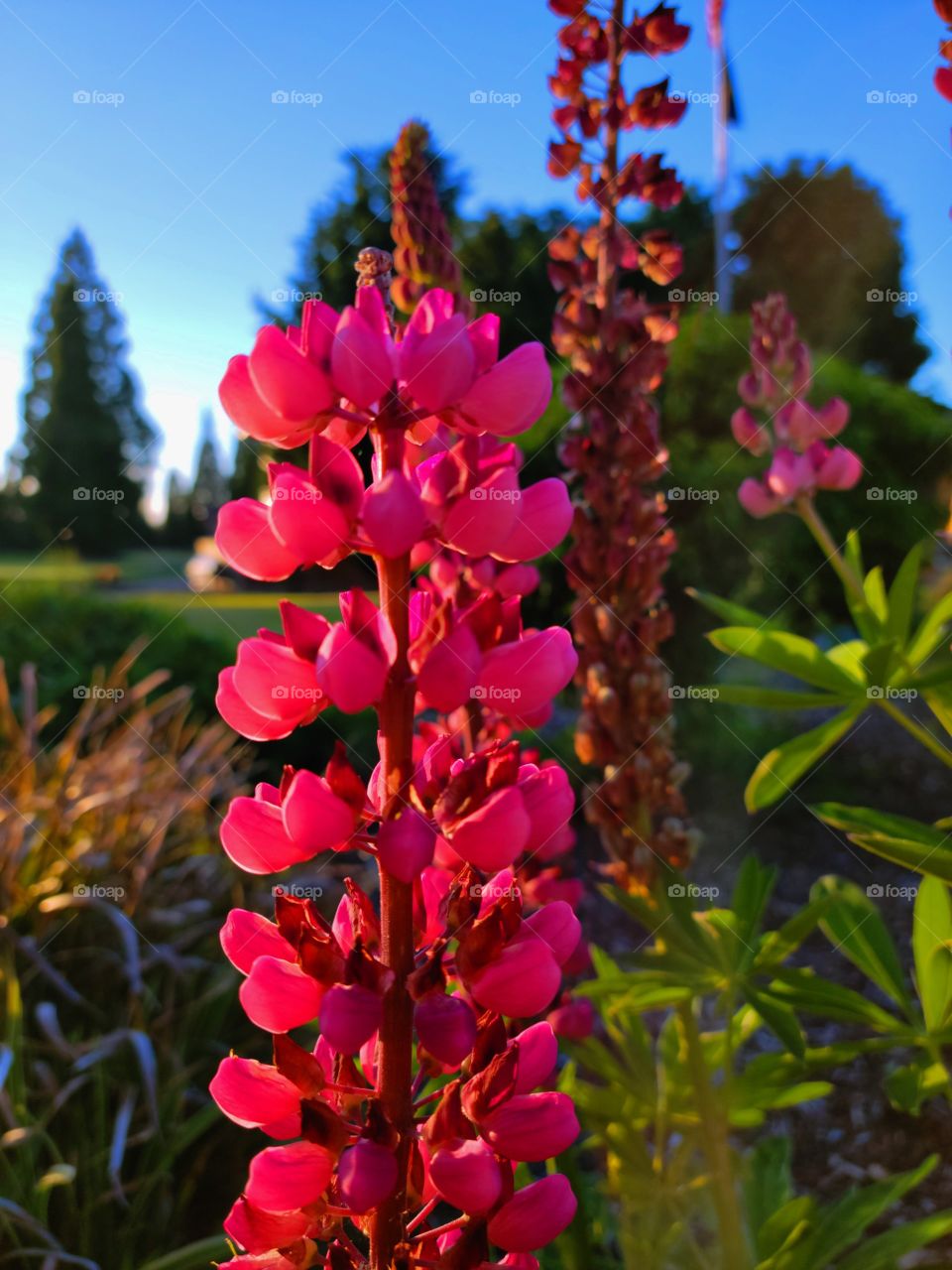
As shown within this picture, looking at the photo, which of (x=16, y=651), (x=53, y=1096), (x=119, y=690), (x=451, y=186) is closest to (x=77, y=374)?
(x=451, y=186)

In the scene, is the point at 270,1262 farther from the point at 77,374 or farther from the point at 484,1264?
the point at 77,374

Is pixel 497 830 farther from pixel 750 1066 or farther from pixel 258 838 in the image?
pixel 750 1066

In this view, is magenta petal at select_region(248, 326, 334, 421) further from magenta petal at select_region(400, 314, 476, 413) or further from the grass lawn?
the grass lawn

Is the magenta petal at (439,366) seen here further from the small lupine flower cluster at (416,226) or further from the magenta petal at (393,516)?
the small lupine flower cluster at (416,226)

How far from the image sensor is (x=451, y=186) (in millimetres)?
11062

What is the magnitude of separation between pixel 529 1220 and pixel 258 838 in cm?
36

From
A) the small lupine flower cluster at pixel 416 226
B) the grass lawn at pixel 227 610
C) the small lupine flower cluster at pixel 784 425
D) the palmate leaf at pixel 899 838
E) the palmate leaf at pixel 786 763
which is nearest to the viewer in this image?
the palmate leaf at pixel 899 838

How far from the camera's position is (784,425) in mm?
2064

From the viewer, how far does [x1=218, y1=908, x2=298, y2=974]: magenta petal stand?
76 cm

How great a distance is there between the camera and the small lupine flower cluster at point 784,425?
1985mm

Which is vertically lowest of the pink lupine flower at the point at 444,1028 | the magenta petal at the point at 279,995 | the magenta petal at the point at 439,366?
the magenta petal at the point at 279,995

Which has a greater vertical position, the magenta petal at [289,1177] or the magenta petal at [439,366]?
the magenta petal at [439,366]

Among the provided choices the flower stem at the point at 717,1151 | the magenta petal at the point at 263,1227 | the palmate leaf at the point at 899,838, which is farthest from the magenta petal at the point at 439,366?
the flower stem at the point at 717,1151

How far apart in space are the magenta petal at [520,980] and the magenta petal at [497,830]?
0.07 meters
